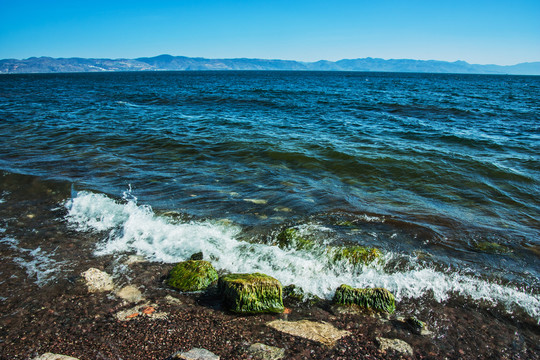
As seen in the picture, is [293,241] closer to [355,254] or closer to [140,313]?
[355,254]

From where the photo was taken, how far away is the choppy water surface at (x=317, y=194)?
594 cm

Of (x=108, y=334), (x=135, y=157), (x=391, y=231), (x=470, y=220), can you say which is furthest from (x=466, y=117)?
(x=108, y=334)

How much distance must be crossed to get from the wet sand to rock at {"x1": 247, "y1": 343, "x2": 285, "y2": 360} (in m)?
0.08

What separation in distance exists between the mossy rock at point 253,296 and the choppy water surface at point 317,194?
735 millimetres

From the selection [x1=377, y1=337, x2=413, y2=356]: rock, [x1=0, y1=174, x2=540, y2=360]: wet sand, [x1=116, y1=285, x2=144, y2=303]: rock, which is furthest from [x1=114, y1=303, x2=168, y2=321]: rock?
[x1=377, y1=337, x2=413, y2=356]: rock

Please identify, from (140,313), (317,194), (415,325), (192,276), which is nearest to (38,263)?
(140,313)

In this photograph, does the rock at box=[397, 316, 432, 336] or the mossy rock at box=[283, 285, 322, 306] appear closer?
the rock at box=[397, 316, 432, 336]

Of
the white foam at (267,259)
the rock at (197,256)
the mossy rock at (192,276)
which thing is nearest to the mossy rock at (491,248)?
the white foam at (267,259)

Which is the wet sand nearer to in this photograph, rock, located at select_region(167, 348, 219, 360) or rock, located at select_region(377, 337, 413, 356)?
rock, located at select_region(377, 337, 413, 356)

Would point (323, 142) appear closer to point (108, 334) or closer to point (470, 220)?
point (470, 220)

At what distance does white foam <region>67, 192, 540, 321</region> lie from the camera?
17.5ft

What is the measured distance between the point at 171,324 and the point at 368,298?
2.94 meters

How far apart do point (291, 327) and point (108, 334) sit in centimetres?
240

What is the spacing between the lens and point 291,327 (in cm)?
434
